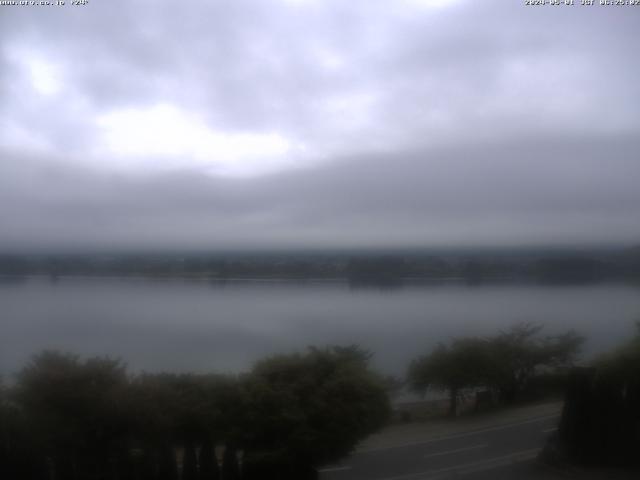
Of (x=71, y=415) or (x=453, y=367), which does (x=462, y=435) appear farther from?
(x=71, y=415)

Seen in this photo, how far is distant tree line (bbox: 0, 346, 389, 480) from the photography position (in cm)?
509

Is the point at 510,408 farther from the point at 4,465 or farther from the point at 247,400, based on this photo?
the point at 4,465

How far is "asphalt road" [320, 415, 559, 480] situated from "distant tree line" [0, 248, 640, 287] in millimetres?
1658

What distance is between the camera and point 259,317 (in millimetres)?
6582

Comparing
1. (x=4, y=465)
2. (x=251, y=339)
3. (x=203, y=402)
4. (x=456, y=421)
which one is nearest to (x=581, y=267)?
(x=456, y=421)

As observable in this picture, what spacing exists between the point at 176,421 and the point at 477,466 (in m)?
2.88

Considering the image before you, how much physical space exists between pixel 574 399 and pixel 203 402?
3774 mm

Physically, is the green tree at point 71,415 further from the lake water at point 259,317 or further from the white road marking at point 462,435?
the white road marking at point 462,435

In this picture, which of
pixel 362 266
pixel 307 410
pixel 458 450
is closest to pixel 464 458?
pixel 458 450

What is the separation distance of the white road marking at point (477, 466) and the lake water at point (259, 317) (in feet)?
3.34

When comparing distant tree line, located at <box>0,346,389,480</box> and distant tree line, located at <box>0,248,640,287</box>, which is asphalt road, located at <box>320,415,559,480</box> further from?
distant tree line, located at <box>0,248,640,287</box>

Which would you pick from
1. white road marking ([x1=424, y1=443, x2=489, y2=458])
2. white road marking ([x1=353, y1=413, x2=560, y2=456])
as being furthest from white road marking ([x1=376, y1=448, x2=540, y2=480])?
white road marking ([x1=353, y1=413, x2=560, y2=456])

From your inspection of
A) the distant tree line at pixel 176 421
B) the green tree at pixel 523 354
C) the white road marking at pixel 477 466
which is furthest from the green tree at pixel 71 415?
the green tree at pixel 523 354

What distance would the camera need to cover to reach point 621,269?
6.30 meters
